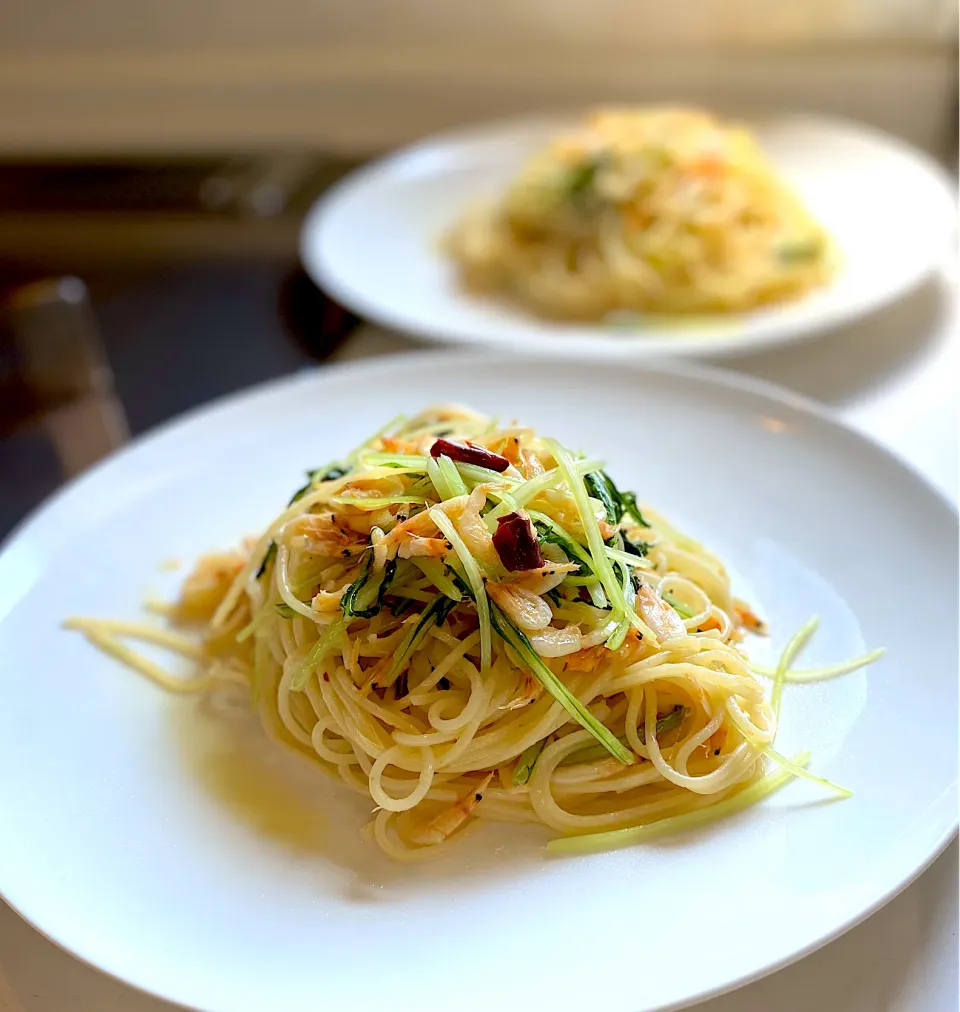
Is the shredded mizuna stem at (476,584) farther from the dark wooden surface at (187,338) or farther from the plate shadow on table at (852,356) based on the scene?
the dark wooden surface at (187,338)

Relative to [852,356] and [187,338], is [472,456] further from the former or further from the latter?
[187,338]

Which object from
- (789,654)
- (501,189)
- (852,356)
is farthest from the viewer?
(501,189)

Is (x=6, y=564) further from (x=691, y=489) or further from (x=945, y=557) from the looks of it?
(x=945, y=557)

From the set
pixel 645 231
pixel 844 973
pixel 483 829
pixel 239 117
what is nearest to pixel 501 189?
pixel 645 231

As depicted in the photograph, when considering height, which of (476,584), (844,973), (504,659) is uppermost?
(476,584)

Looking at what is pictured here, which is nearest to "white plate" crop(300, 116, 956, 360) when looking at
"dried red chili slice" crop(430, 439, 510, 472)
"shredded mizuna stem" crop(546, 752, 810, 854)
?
"dried red chili slice" crop(430, 439, 510, 472)

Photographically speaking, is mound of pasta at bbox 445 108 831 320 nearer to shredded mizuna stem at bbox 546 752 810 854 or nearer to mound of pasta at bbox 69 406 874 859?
mound of pasta at bbox 69 406 874 859

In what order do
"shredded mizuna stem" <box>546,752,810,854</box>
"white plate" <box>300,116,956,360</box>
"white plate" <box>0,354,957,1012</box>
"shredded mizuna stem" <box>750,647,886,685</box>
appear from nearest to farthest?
"white plate" <box>0,354,957,1012</box> → "shredded mizuna stem" <box>546,752,810,854</box> → "shredded mizuna stem" <box>750,647,886,685</box> → "white plate" <box>300,116,956,360</box>
